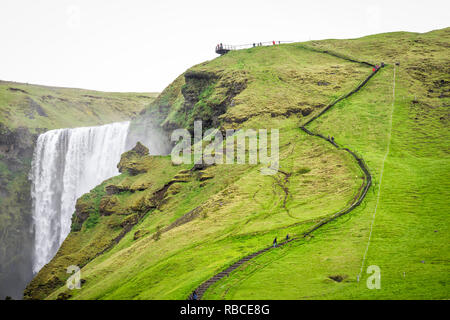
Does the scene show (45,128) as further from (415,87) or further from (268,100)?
(415,87)

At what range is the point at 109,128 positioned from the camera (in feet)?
247

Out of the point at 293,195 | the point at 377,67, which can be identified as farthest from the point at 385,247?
the point at 377,67

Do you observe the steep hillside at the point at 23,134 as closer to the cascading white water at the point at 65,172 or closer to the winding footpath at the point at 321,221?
the cascading white water at the point at 65,172

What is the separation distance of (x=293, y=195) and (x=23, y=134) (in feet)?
234

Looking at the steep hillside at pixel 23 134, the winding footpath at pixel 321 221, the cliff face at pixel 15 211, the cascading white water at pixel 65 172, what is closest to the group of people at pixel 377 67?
the winding footpath at pixel 321 221

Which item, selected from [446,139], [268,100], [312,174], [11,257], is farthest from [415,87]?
[11,257]

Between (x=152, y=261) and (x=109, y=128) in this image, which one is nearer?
(x=152, y=261)

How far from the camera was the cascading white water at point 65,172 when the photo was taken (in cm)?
7169

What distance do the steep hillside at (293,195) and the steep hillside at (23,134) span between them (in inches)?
1200

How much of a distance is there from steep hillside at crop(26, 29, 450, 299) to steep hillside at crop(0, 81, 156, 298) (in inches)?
1200

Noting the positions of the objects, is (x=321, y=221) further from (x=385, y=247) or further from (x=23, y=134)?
(x=23, y=134)

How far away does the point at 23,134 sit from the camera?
286 feet

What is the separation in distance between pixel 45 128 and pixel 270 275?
274ft

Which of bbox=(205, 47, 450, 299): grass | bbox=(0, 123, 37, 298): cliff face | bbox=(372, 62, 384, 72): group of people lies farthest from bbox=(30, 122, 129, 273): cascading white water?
bbox=(205, 47, 450, 299): grass
